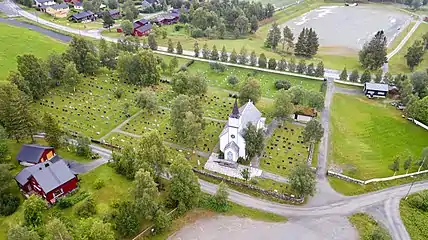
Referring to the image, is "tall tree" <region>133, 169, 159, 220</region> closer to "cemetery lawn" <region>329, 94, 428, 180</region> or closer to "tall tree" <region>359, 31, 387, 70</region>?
"cemetery lawn" <region>329, 94, 428, 180</region>

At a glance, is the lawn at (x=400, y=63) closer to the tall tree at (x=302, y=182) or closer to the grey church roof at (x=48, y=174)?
the tall tree at (x=302, y=182)

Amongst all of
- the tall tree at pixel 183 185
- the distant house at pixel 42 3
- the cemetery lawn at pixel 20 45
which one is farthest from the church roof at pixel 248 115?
the distant house at pixel 42 3

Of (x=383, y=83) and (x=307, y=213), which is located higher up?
(x=383, y=83)

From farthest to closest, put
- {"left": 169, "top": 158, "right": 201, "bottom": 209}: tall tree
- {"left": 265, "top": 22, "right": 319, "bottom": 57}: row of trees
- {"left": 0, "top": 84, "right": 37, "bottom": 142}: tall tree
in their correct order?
1. {"left": 265, "top": 22, "right": 319, "bottom": 57}: row of trees
2. {"left": 0, "top": 84, "right": 37, "bottom": 142}: tall tree
3. {"left": 169, "top": 158, "right": 201, "bottom": 209}: tall tree

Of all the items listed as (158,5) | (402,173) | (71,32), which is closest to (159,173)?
(402,173)

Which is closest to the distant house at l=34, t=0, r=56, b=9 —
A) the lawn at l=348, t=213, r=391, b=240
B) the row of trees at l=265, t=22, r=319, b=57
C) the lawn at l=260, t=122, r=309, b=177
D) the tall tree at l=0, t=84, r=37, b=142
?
the row of trees at l=265, t=22, r=319, b=57

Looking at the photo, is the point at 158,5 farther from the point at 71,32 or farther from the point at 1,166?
the point at 1,166

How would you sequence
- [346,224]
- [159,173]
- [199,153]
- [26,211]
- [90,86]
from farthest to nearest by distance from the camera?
[90,86] < [199,153] < [159,173] < [346,224] < [26,211]
